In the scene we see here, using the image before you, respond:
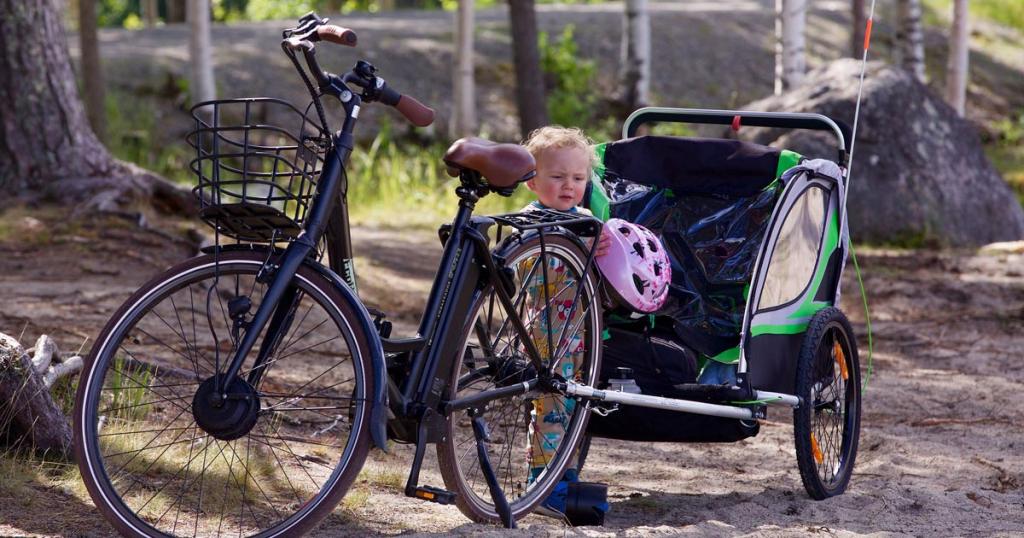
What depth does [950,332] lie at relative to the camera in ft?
25.8

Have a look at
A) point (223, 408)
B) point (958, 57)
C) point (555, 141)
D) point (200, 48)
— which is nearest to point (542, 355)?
point (555, 141)

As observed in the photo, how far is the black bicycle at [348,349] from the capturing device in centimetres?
313

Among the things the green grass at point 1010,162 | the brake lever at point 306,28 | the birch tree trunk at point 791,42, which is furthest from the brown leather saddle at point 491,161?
the green grass at point 1010,162

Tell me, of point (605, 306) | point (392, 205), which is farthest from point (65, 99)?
point (605, 306)

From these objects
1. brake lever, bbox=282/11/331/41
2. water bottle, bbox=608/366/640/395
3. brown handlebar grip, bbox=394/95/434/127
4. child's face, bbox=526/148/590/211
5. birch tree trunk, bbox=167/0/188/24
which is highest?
birch tree trunk, bbox=167/0/188/24

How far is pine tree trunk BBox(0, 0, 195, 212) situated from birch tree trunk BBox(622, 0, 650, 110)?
319 inches

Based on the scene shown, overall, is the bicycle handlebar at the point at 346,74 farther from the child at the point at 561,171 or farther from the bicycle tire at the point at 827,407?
the bicycle tire at the point at 827,407

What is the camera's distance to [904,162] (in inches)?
419

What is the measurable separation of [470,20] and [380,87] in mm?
10819

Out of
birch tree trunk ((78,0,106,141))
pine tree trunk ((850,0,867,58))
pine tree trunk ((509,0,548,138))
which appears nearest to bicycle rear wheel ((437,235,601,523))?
birch tree trunk ((78,0,106,141))

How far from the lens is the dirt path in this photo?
384cm

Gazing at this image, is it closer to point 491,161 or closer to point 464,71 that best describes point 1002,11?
point 464,71

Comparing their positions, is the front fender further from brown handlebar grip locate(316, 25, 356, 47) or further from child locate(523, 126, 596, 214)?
child locate(523, 126, 596, 214)

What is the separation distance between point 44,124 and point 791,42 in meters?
7.17
